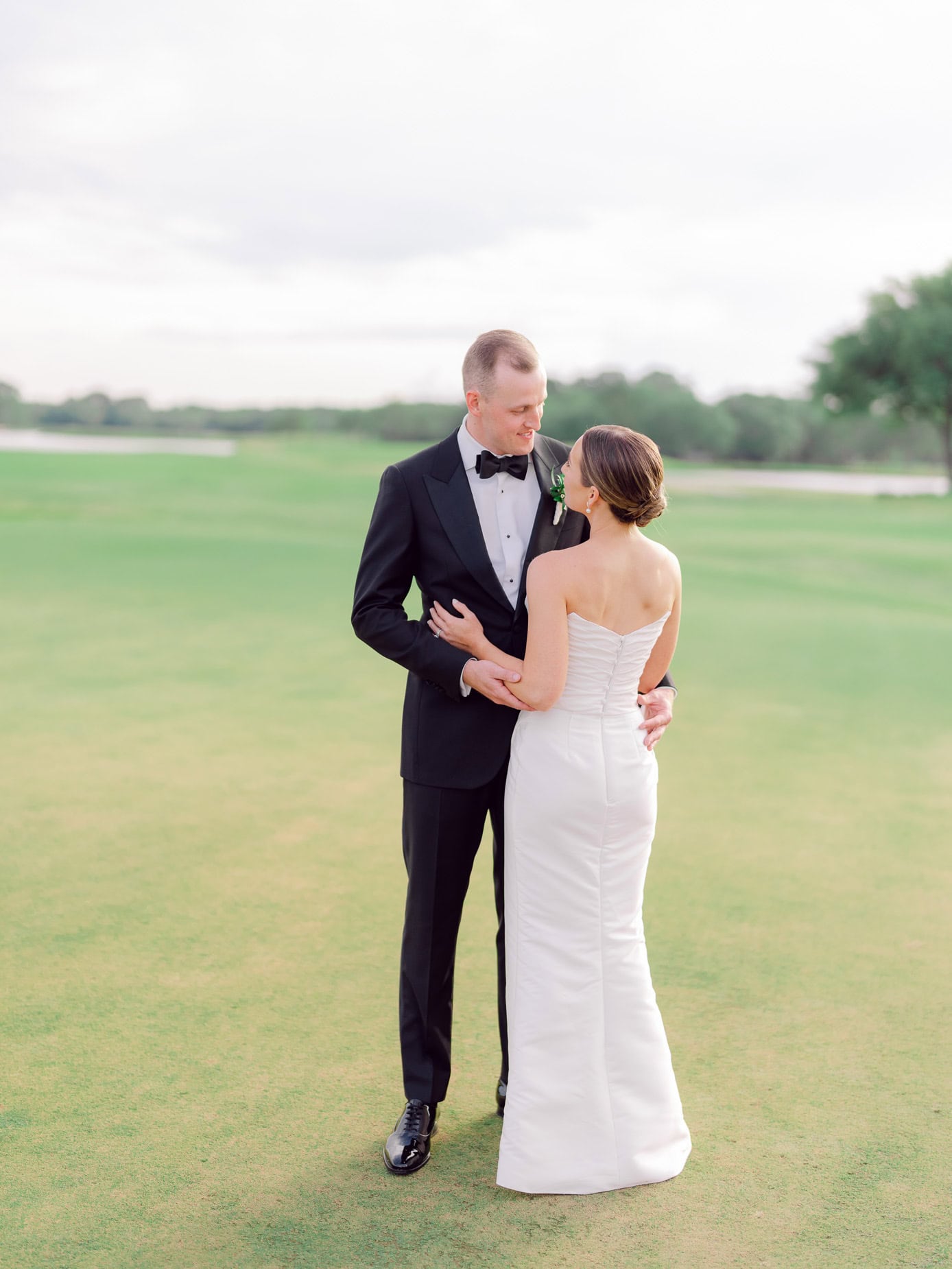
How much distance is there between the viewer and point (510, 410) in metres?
3.04

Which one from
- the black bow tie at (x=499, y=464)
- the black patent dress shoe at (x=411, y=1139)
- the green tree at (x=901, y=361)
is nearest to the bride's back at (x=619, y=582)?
the black bow tie at (x=499, y=464)

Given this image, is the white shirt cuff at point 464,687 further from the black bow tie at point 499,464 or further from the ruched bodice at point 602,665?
the black bow tie at point 499,464

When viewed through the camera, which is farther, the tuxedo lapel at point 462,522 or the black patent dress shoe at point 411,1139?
the tuxedo lapel at point 462,522

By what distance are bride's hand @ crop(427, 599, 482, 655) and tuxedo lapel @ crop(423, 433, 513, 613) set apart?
10 centimetres

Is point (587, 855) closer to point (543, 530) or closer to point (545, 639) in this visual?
point (545, 639)

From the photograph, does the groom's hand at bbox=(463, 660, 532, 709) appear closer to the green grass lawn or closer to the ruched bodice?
the ruched bodice

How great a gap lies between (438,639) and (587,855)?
0.67 m

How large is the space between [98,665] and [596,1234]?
748 centimetres

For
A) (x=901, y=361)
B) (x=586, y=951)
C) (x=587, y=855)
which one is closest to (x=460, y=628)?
(x=587, y=855)

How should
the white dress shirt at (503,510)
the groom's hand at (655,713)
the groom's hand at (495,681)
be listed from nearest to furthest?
the groom's hand at (495,681) < the groom's hand at (655,713) < the white dress shirt at (503,510)

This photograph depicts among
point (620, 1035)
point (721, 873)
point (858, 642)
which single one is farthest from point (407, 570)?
point (858, 642)

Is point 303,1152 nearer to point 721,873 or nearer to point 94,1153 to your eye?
point 94,1153

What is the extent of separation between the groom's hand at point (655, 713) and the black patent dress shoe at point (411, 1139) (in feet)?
3.66

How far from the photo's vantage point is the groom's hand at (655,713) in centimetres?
309
